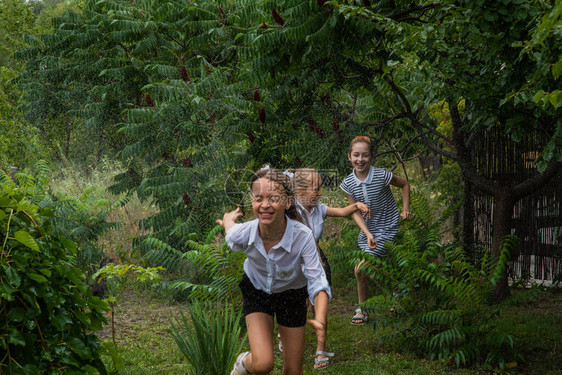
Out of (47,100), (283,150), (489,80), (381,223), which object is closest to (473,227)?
(381,223)

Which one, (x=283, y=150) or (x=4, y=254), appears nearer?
(x=4, y=254)

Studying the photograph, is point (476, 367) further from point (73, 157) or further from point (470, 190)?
point (73, 157)

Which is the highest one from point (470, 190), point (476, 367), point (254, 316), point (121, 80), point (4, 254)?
point (121, 80)

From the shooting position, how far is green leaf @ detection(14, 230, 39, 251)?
2.57m

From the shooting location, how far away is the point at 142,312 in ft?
24.3

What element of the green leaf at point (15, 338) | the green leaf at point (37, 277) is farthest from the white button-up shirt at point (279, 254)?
the green leaf at point (15, 338)

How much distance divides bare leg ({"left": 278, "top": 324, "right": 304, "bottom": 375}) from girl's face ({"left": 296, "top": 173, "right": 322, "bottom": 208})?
5.70 ft

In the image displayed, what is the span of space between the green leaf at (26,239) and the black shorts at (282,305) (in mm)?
1915

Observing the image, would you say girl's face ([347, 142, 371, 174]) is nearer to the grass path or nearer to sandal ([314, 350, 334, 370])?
the grass path

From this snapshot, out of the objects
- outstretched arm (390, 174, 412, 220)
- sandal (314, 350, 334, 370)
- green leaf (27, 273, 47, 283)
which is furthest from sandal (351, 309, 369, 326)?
green leaf (27, 273, 47, 283)

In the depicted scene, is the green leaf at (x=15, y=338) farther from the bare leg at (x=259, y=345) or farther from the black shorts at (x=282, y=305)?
the black shorts at (x=282, y=305)

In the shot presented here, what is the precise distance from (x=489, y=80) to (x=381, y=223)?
7.68ft

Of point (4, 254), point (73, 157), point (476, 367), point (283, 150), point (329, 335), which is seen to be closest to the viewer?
point (4, 254)

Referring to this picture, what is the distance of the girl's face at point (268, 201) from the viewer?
3.92 m
